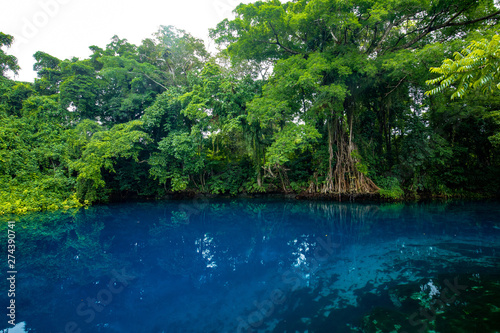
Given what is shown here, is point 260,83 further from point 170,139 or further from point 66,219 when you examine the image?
point 66,219

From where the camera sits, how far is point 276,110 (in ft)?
32.3

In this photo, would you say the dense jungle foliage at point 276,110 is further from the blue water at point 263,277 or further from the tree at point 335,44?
the blue water at point 263,277

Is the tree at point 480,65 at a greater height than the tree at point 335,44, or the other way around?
the tree at point 335,44

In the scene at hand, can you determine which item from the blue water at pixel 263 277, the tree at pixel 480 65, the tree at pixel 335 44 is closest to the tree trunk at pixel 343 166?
the tree at pixel 335 44

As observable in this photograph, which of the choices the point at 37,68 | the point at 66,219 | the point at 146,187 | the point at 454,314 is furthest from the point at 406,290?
the point at 37,68

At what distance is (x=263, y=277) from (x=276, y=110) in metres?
7.60

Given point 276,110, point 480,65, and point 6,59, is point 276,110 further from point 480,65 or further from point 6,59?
point 6,59

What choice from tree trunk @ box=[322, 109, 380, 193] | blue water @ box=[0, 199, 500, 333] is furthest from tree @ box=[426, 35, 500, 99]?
tree trunk @ box=[322, 109, 380, 193]

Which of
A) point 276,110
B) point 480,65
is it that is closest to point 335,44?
point 276,110

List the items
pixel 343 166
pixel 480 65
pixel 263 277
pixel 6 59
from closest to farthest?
pixel 480 65, pixel 263 277, pixel 343 166, pixel 6 59

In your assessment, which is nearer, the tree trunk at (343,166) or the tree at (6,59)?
Answer: the tree trunk at (343,166)

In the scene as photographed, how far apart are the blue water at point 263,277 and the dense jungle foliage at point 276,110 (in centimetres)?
480

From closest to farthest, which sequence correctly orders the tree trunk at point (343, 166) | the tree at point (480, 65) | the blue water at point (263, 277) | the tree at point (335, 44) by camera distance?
the tree at point (480, 65)
the blue water at point (263, 277)
the tree at point (335, 44)
the tree trunk at point (343, 166)

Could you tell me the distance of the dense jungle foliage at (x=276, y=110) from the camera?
929 cm
